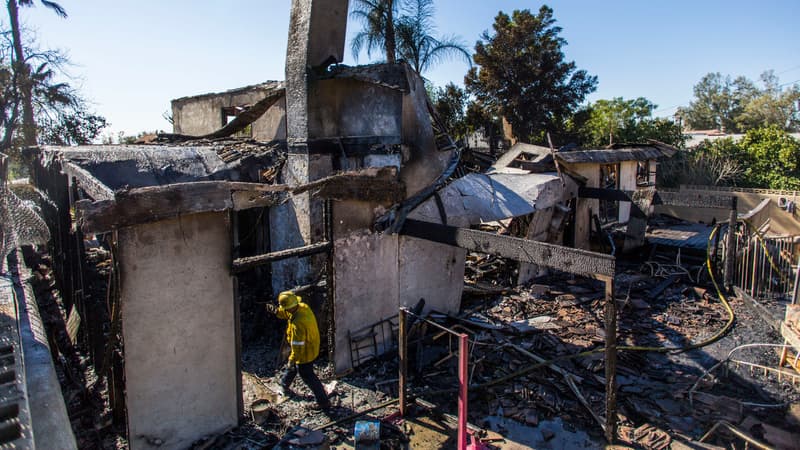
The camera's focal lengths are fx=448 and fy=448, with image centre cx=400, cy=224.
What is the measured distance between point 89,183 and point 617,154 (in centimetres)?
1702

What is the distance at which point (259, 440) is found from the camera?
593 cm

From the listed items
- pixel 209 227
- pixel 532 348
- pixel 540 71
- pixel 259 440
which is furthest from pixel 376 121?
pixel 540 71

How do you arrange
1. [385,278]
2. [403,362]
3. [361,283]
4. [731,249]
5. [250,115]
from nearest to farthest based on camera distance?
[403,362] → [361,283] → [385,278] → [250,115] → [731,249]

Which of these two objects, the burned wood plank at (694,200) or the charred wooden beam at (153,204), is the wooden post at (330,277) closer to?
the charred wooden beam at (153,204)

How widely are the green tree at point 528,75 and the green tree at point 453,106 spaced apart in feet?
4.49

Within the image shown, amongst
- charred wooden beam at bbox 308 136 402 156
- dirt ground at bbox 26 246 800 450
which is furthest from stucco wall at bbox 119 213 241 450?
charred wooden beam at bbox 308 136 402 156

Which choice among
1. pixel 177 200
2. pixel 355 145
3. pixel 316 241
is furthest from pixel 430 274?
pixel 177 200

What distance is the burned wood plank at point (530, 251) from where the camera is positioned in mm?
5504

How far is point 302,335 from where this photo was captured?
21.3 feet

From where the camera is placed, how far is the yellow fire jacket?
649cm

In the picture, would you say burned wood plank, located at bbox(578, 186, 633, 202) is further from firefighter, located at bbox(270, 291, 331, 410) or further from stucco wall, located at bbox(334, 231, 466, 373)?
firefighter, located at bbox(270, 291, 331, 410)

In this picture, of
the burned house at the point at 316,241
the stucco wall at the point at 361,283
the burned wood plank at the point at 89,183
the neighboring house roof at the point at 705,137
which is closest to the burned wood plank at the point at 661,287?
the burned house at the point at 316,241

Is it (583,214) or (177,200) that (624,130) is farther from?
(177,200)

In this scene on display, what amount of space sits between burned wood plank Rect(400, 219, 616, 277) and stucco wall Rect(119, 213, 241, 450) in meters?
3.27
